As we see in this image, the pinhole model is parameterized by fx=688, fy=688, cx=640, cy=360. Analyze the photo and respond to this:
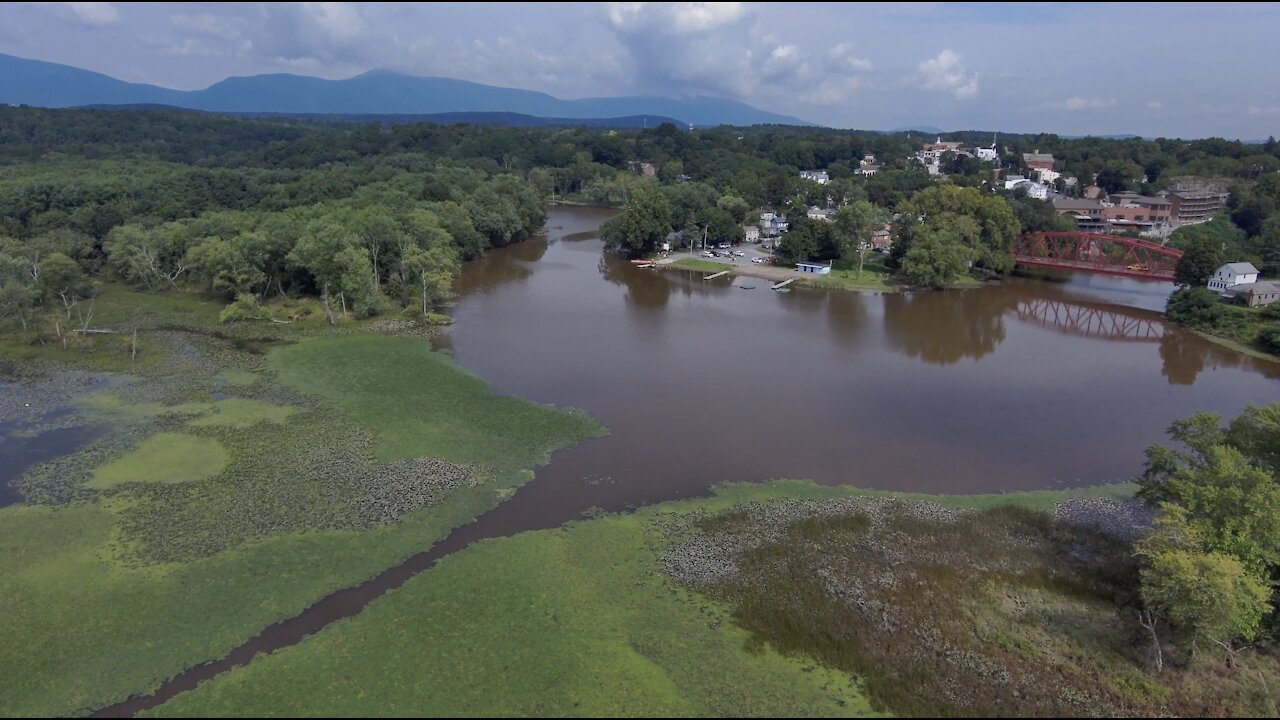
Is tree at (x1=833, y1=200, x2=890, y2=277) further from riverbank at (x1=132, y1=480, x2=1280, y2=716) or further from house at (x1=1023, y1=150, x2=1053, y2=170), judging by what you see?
house at (x1=1023, y1=150, x2=1053, y2=170)

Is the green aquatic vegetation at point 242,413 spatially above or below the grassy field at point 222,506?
above

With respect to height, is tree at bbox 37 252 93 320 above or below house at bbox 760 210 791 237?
below

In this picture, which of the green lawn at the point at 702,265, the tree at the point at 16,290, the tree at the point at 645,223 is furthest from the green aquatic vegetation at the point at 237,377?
the tree at the point at 645,223

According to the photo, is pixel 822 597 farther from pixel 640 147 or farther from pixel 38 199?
pixel 640 147

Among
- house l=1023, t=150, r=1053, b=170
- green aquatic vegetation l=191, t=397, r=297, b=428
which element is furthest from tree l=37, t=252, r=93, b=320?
house l=1023, t=150, r=1053, b=170

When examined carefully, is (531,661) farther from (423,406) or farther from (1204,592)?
(423,406)

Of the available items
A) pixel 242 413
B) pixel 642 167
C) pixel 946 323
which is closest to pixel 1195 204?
pixel 946 323

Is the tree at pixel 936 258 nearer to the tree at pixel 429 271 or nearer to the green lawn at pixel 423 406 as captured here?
the tree at pixel 429 271
